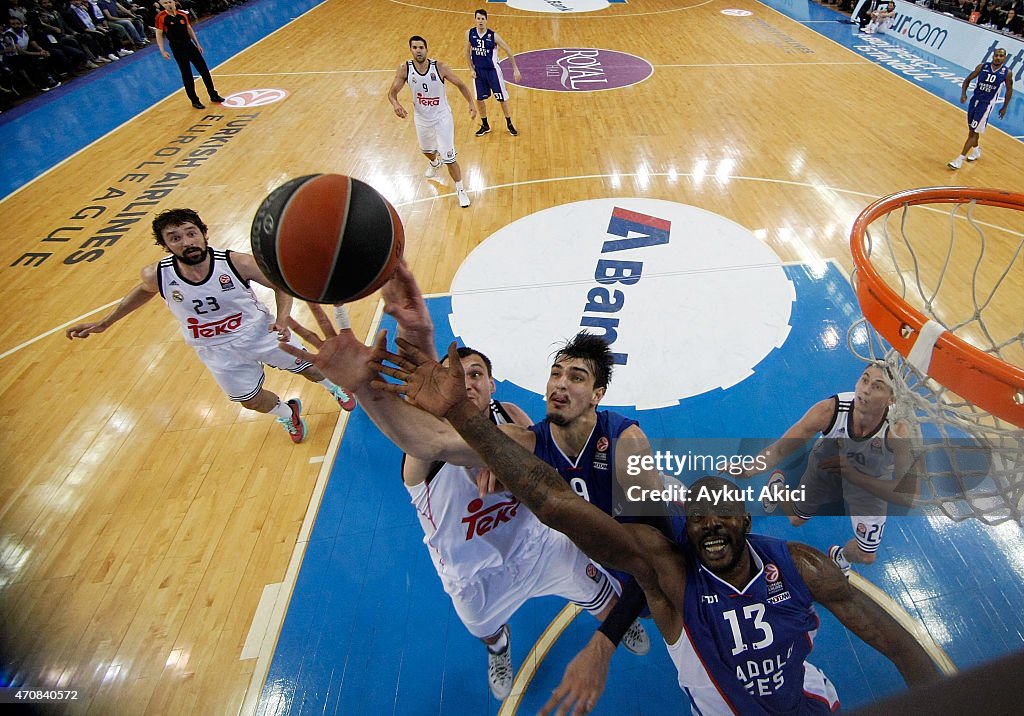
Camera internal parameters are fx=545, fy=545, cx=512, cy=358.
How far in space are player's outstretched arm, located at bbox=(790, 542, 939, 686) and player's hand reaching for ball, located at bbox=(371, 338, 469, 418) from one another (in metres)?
1.64

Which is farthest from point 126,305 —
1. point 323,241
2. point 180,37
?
point 180,37

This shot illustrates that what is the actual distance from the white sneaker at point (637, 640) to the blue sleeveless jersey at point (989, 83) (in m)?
8.56

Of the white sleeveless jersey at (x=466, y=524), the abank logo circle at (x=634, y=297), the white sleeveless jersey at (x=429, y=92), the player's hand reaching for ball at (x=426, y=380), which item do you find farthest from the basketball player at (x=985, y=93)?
the player's hand reaching for ball at (x=426, y=380)

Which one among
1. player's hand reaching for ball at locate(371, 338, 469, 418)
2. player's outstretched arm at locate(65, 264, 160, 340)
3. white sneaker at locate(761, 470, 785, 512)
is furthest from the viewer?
player's outstretched arm at locate(65, 264, 160, 340)

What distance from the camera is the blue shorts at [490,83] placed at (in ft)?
29.9

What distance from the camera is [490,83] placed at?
923 centimetres

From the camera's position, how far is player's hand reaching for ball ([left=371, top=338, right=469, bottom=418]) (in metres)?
1.73

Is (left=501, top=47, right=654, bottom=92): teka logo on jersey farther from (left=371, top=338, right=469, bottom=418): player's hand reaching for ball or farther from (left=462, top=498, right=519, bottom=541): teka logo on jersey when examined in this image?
(left=371, top=338, right=469, bottom=418): player's hand reaching for ball

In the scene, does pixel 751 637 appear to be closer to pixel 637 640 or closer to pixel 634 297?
pixel 637 640

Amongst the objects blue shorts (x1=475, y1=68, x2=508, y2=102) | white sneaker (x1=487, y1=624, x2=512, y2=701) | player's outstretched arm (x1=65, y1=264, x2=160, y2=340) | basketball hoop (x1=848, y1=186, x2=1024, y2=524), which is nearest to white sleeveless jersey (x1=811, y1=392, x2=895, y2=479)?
basketball hoop (x1=848, y1=186, x2=1024, y2=524)

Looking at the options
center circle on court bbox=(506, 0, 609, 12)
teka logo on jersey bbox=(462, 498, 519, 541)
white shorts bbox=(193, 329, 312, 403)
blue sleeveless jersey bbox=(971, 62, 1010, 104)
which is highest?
center circle on court bbox=(506, 0, 609, 12)

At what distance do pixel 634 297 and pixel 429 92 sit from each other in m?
3.90

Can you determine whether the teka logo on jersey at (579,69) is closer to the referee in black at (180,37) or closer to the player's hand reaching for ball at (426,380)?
the referee in black at (180,37)

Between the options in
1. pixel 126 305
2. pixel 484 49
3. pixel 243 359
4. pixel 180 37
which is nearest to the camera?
pixel 126 305
